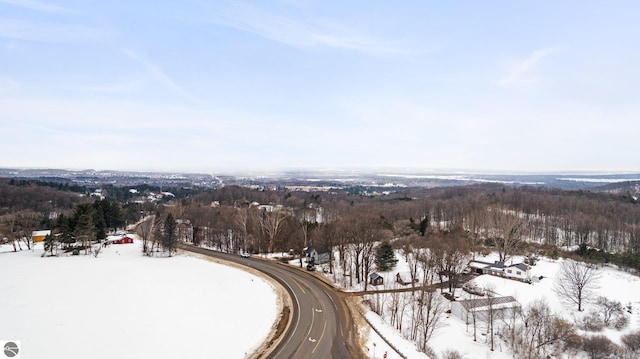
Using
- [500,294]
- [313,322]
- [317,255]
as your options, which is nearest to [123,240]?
[317,255]

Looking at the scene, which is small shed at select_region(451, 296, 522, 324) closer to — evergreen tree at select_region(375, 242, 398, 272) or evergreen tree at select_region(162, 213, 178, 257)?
evergreen tree at select_region(375, 242, 398, 272)

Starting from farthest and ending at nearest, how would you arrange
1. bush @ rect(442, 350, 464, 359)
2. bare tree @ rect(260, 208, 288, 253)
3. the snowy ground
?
1. bare tree @ rect(260, 208, 288, 253)
2. the snowy ground
3. bush @ rect(442, 350, 464, 359)

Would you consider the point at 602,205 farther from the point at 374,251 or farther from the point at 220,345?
the point at 220,345

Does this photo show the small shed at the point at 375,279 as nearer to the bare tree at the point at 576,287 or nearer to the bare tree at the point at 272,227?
the bare tree at the point at 576,287

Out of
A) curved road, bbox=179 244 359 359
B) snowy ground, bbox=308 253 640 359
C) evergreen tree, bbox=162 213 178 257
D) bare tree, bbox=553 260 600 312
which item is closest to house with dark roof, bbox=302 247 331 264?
snowy ground, bbox=308 253 640 359

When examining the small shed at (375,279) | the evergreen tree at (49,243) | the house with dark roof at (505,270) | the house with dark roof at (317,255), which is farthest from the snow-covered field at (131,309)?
the house with dark roof at (505,270)

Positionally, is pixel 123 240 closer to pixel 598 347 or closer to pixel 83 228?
pixel 83 228
